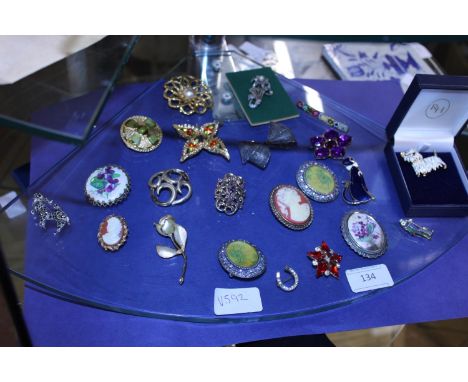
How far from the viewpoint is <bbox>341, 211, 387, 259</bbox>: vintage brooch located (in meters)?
1.37

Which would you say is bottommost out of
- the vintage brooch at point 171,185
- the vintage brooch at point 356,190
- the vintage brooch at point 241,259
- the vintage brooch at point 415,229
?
the vintage brooch at point 415,229

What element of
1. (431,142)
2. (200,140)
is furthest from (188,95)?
(431,142)

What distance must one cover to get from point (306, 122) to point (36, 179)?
812mm

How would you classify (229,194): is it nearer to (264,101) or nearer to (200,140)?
(200,140)

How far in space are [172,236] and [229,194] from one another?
0.19 meters

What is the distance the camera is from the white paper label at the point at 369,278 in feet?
4.34

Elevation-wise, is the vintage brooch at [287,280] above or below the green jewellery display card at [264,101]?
below

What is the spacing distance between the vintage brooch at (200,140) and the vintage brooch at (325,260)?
1.22 ft

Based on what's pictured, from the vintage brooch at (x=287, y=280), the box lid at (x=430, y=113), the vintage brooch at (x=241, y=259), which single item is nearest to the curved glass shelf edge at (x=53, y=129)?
the vintage brooch at (x=241, y=259)

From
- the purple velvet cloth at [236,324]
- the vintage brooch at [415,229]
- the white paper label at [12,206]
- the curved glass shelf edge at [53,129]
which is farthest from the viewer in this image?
the vintage brooch at [415,229]

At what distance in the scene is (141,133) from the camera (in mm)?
1480

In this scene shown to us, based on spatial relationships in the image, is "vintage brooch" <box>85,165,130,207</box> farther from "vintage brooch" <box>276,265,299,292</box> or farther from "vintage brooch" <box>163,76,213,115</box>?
"vintage brooch" <box>276,265,299,292</box>

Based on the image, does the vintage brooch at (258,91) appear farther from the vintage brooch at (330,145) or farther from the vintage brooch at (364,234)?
the vintage brooch at (364,234)

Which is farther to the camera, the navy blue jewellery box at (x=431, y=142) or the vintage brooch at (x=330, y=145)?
the vintage brooch at (x=330, y=145)
